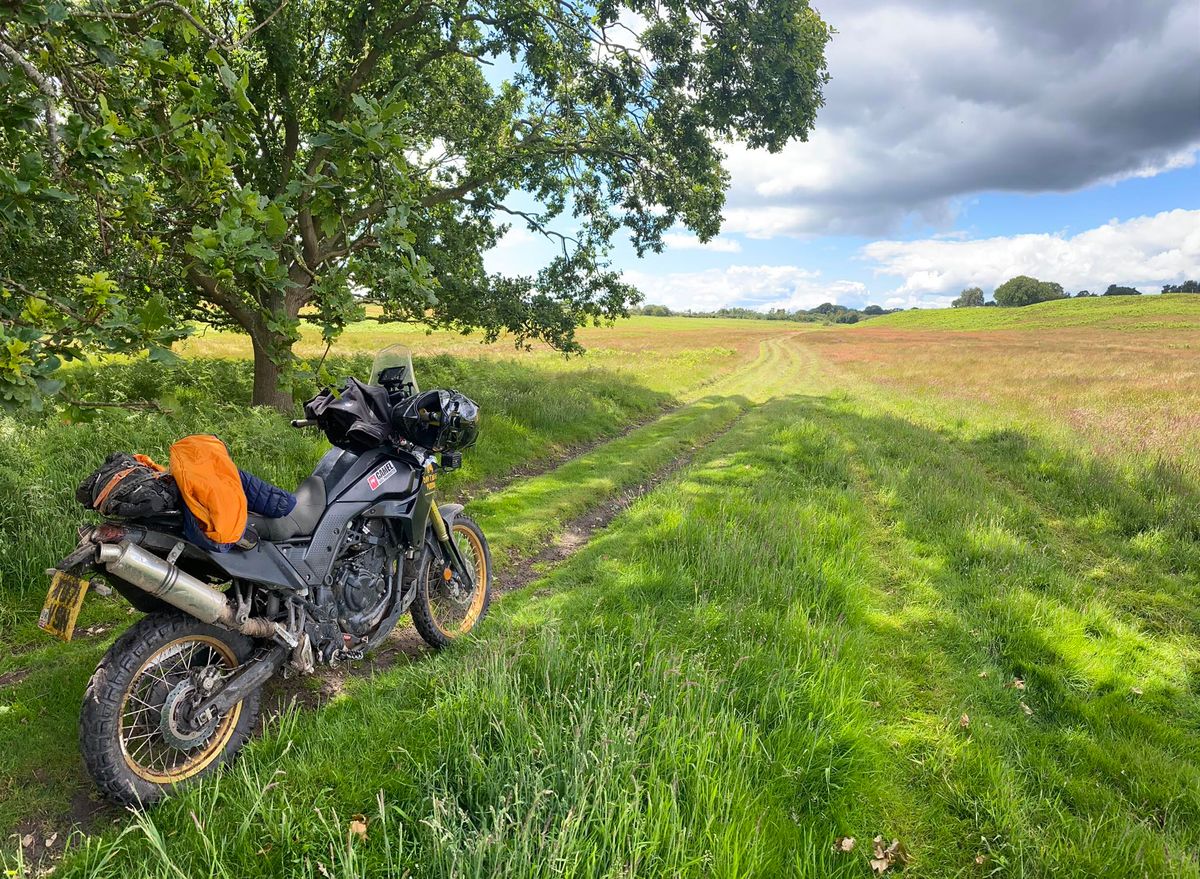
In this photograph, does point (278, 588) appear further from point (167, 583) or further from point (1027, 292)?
point (1027, 292)

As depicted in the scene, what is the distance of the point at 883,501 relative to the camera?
815 centimetres

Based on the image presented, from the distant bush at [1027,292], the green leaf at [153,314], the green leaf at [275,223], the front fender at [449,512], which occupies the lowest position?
the front fender at [449,512]

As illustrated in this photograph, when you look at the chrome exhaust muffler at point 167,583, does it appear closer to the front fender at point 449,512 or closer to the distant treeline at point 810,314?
the front fender at point 449,512

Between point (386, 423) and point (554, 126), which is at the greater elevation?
point (554, 126)

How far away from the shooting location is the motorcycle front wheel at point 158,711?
2646 mm

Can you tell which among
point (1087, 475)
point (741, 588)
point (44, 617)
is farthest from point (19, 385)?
point (1087, 475)

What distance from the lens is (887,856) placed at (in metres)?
2.67

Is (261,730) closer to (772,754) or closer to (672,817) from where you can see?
(672,817)

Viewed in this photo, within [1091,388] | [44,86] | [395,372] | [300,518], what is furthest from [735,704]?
[1091,388]

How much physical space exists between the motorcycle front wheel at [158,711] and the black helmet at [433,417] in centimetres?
164

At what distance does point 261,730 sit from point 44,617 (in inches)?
52.8

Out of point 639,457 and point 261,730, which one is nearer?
point 261,730

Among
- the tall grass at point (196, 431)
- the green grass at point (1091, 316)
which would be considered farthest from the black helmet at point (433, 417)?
the green grass at point (1091, 316)

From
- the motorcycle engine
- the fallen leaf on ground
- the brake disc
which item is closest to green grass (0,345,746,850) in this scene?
the brake disc
